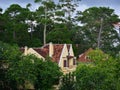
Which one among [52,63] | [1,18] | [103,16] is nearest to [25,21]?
[1,18]

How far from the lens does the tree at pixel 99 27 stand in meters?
83.2

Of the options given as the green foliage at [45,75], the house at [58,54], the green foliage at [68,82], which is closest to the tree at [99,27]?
the house at [58,54]

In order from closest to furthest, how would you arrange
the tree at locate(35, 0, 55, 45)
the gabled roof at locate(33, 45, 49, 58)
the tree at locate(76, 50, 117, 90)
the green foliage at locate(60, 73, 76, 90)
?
1. the tree at locate(76, 50, 117, 90)
2. the green foliage at locate(60, 73, 76, 90)
3. the gabled roof at locate(33, 45, 49, 58)
4. the tree at locate(35, 0, 55, 45)

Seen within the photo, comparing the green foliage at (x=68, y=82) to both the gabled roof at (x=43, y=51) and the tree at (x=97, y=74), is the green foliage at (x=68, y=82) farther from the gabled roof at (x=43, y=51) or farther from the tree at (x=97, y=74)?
the gabled roof at (x=43, y=51)

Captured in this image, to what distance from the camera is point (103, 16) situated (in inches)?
3290

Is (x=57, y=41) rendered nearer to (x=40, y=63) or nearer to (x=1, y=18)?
(x=1, y=18)

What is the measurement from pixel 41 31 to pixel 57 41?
728 cm

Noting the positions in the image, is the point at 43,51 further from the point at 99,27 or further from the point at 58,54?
the point at 99,27

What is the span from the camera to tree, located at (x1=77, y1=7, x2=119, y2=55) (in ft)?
273

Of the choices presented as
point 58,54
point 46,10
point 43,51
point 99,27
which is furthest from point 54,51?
point 99,27

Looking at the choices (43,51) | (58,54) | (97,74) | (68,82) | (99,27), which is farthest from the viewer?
(99,27)

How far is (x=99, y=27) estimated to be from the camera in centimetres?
8425

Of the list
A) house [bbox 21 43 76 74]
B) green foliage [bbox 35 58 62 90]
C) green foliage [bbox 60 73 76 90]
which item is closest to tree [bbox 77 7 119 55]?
house [bbox 21 43 76 74]

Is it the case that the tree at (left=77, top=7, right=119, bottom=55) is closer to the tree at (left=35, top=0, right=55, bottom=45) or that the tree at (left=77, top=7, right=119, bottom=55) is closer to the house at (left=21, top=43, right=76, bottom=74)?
the tree at (left=35, top=0, right=55, bottom=45)
